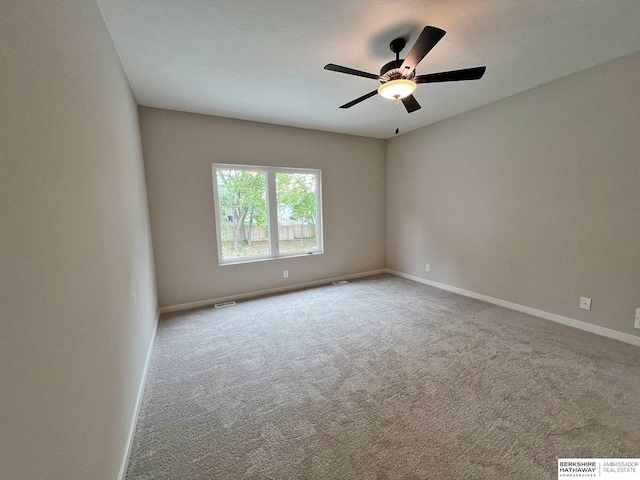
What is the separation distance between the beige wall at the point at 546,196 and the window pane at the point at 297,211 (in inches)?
75.2

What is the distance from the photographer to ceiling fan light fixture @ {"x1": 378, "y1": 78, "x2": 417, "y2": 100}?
1991 mm

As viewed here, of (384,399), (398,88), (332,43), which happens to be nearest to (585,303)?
(384,399)

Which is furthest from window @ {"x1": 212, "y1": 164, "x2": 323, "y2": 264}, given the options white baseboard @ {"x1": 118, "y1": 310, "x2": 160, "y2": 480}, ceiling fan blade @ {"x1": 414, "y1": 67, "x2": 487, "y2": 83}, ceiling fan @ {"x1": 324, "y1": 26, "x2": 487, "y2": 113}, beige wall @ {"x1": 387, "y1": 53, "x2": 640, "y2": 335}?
ceiling fan blade @ {"x1": 414, "y1": 67, "x2": 487, "y2": 83}

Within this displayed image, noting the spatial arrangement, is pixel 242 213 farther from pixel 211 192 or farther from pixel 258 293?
pixel 258 293

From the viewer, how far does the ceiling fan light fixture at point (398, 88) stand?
1.99 metres

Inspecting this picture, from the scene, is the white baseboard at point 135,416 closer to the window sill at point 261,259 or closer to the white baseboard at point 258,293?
the white baseboard at point 258,293

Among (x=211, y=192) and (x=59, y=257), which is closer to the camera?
(x=59, y=257)

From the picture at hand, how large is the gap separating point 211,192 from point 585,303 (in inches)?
180

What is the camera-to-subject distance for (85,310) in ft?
3.42

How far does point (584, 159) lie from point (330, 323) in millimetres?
3121

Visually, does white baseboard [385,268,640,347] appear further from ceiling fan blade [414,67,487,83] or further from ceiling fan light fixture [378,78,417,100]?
ceiling fan light fixture [378,78,417,100]

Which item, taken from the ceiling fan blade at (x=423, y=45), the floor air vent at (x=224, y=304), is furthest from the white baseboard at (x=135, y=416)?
the ceiling fan blade at (x=423, y=45)

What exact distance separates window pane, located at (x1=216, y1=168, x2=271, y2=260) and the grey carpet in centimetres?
128

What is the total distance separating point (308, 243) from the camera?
450cm
